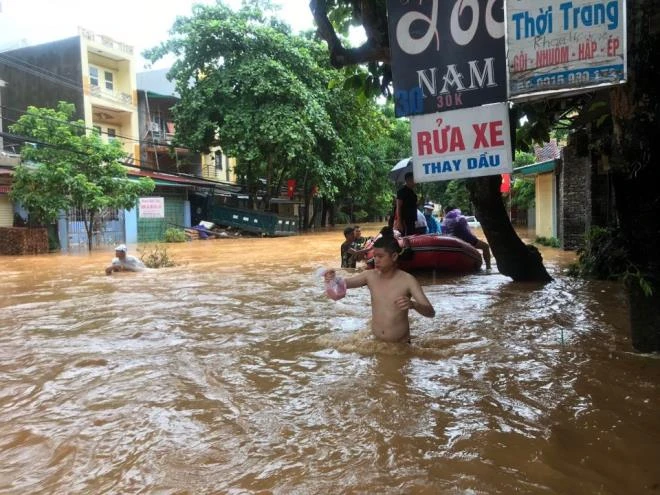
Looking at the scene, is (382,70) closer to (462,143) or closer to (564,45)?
(462,143)

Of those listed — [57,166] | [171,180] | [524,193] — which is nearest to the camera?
[57,166]

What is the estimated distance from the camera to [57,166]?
55.4ft

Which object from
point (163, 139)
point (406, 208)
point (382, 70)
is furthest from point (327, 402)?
point (163, 139)

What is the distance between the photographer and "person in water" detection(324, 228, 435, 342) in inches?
181

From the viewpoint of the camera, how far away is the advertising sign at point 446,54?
3.73 m

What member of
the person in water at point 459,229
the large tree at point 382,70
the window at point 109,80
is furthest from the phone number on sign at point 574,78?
the window at point 109,80

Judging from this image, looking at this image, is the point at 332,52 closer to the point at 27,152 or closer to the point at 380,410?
the point at 380,410

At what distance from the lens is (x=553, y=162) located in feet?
51.2

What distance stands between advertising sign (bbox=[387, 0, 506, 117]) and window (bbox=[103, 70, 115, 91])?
90.6 ft

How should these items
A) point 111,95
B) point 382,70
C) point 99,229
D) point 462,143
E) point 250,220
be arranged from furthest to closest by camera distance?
point 250,220 < point 111,95 < point 99,229 < point 382,70 < point 462,143

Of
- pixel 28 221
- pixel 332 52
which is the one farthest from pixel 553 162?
pixel 28 221

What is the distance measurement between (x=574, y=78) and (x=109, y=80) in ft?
96.0

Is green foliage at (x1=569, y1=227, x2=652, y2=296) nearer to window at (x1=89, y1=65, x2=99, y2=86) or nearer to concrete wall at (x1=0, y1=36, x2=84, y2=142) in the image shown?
concrete wall at (x1=0, y1=36, x2=84, y2=142)

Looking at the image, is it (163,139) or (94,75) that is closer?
(94,75)
